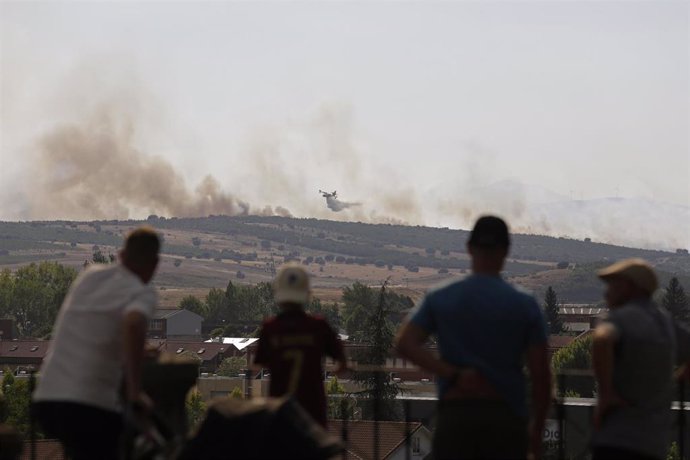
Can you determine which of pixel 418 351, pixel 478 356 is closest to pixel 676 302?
pixel 478 356

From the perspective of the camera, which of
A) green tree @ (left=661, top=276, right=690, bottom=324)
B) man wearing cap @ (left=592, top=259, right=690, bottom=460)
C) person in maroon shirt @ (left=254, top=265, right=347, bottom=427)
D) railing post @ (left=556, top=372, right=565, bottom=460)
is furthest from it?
green tree @ (left=661, top=276, right=690, bottom=324)

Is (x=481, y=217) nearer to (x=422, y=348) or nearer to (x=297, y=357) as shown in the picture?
(x=422, y=348)

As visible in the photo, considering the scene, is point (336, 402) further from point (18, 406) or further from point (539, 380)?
point (539, 380)

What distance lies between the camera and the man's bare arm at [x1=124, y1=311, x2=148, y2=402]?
8453mm

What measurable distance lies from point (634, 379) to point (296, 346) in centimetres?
195

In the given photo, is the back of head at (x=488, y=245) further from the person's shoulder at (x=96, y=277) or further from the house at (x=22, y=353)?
the house at (x=22, y=353)

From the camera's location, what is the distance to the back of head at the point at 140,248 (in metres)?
8.84

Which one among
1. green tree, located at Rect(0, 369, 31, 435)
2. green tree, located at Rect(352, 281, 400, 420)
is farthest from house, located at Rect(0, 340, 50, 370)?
green tree, located at Rect(352, 281, 400, 420)

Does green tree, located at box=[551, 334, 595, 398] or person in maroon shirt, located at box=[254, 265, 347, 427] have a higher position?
person in maroon shirt, located at box=[254, 265, 347, 427]

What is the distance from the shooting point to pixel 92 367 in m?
8.72

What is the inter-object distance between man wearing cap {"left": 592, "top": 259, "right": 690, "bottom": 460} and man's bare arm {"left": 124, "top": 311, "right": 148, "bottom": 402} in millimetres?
2467

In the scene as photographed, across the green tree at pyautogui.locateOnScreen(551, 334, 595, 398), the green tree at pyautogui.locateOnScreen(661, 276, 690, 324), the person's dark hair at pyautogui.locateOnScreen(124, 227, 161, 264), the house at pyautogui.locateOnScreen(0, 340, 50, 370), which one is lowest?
the house at pyautogui.locateOnScreen(0, 340, 50, 370)

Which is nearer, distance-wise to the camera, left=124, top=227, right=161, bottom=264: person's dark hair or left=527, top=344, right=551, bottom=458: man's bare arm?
left=527, top=344, right=551, bottom=458: man's bare arm

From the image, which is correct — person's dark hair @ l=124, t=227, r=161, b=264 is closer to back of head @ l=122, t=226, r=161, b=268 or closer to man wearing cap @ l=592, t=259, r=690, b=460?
back of head @ l=122, t=226, r=161, b=268
